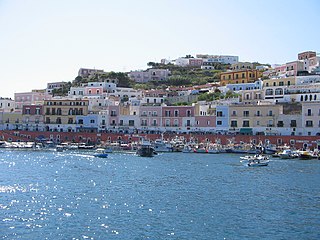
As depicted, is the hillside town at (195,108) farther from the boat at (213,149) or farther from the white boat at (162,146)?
the white boat at (162,146)

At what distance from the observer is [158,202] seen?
85.2 feet

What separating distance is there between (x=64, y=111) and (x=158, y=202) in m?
51.0

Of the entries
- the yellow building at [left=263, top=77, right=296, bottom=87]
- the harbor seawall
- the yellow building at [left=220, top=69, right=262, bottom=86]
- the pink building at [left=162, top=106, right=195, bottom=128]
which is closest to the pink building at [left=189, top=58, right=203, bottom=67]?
the yellow building at [left=220, top=69, right=262, bottom=86]

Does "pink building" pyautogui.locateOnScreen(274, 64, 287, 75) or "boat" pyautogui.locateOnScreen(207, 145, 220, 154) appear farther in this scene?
"pink building" pyautogui.locateOnScreen(274, 64, 287, 75)

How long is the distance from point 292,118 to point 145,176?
32772mm

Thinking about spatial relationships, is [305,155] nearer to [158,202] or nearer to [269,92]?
[269,92]

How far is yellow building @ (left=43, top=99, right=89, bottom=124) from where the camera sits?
74.1m

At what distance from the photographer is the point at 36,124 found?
74688 millimetres

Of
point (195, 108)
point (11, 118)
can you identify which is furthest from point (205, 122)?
point (11, 118)

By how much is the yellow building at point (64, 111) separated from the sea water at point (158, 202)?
3103 cm

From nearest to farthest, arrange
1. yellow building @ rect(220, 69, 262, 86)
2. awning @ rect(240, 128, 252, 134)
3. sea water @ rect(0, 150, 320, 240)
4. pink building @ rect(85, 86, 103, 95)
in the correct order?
sea water @ rect(0, 150, 320, 240), awning @ rect(240, 128, 252, 134), pink building @ rect(85, 86, 103, 95), yellow building @ rect(220, 69, 262, 86)

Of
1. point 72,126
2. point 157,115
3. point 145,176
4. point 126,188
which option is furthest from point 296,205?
point 72,126

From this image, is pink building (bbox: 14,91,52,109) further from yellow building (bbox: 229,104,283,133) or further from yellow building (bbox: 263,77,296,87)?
yellow building (bbox: 263,77,296,87)

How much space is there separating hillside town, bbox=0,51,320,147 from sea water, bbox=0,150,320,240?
2168 cm
